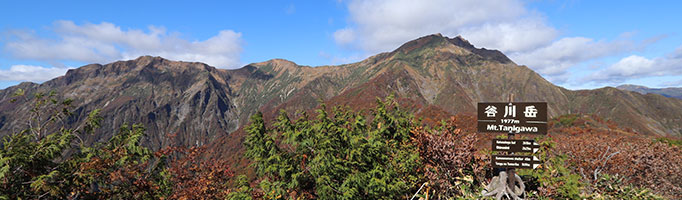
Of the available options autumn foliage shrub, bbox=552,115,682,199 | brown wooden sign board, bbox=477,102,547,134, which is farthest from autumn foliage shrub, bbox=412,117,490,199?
autumn foliage shrub, bbox=552,115,682,199

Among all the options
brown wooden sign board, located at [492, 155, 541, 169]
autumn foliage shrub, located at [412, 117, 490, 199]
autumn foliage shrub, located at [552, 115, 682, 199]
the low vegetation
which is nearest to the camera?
the low vegetation

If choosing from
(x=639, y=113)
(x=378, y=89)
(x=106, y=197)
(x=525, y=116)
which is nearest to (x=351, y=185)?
(x=525, y=116)

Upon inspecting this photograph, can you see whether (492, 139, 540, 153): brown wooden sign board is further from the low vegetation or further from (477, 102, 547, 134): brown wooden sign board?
the low vegetation

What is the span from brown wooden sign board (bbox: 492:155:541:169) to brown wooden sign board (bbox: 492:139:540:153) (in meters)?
0.18

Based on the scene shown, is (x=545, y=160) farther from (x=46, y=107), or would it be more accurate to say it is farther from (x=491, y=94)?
(x=491, y=94)

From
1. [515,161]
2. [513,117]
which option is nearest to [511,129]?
[513,117]

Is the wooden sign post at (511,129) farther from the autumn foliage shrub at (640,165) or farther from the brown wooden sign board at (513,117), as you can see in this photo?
the autumn foliage shrub at (640,165)

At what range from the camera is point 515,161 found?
7.85 meters

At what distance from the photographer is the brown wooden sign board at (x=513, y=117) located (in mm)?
7840

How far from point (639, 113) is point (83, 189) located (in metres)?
198

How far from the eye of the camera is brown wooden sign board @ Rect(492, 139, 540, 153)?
7.79 meters

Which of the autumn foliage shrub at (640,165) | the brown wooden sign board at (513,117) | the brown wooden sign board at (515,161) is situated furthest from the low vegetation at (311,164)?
the autumn foliage shrub at (640,165)

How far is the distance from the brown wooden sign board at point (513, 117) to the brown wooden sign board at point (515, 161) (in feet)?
2.26

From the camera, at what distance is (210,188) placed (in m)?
12.7
